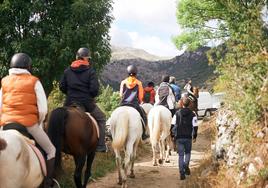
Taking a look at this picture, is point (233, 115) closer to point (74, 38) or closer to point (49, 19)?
point (74, 38)

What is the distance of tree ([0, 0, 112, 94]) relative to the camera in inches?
766

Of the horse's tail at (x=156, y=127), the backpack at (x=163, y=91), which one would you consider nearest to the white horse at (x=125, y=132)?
the horse's tail at (x=156, y=127)

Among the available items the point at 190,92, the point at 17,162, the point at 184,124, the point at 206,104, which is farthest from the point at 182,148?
the point at 206,104

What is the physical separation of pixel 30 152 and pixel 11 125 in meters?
0.61

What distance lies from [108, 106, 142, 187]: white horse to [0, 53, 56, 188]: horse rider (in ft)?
14.2

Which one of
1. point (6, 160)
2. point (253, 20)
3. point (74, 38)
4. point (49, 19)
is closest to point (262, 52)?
point (253, 20)

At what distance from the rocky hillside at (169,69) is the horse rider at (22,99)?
49.9m

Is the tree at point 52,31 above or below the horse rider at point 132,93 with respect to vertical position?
above

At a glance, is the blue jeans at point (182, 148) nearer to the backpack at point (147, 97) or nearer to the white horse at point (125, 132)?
the white horse at point (125, 132)

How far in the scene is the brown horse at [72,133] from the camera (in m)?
8.47

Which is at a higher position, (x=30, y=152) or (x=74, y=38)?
(x=74, y=38)

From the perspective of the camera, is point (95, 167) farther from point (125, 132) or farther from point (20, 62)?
point (20, 62)

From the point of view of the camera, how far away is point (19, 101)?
21.3ft

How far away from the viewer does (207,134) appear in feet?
75.8
